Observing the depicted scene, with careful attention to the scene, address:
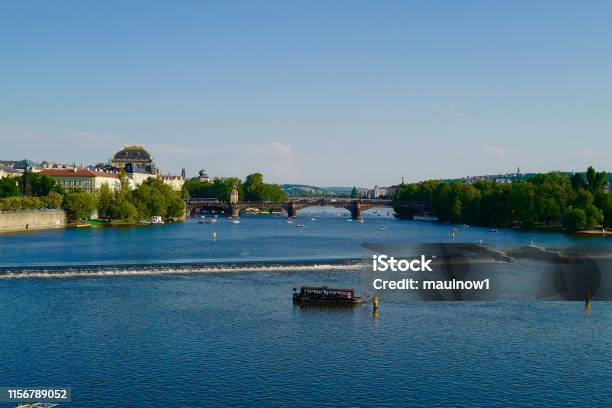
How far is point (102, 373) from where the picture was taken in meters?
37.7

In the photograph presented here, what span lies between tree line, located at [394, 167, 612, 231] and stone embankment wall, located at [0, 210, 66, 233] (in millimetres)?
98281

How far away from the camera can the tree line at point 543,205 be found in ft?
472

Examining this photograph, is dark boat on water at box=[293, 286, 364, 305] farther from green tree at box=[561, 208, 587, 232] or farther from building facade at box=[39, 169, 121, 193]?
building facade at box=[39, 169, 121, 193]

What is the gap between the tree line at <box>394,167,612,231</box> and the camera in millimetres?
144000

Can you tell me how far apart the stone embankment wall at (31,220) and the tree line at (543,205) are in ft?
322

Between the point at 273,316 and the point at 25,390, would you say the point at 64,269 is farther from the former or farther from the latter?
the point at 25,390

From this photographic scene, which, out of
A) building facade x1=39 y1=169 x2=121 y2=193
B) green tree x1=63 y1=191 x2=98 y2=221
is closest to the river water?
green tree x1=63 y1=191 x2=98 y2=221

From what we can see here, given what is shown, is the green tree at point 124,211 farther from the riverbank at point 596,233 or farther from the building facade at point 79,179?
the riverbank at point 596,233

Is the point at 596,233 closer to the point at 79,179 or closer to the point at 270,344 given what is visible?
the point at 270,344

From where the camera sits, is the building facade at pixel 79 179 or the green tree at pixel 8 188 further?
the building facade at pixel 79 179

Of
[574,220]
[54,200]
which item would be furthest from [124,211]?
[574,220]

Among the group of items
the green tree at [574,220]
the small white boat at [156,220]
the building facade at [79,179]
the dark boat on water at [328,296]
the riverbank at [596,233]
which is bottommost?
the dark boat on water at [328,296]

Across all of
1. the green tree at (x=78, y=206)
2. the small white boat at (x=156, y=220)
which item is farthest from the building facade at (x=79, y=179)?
the green tree at (x=78, y=206)

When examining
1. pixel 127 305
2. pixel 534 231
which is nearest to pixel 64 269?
pixel 127 305
